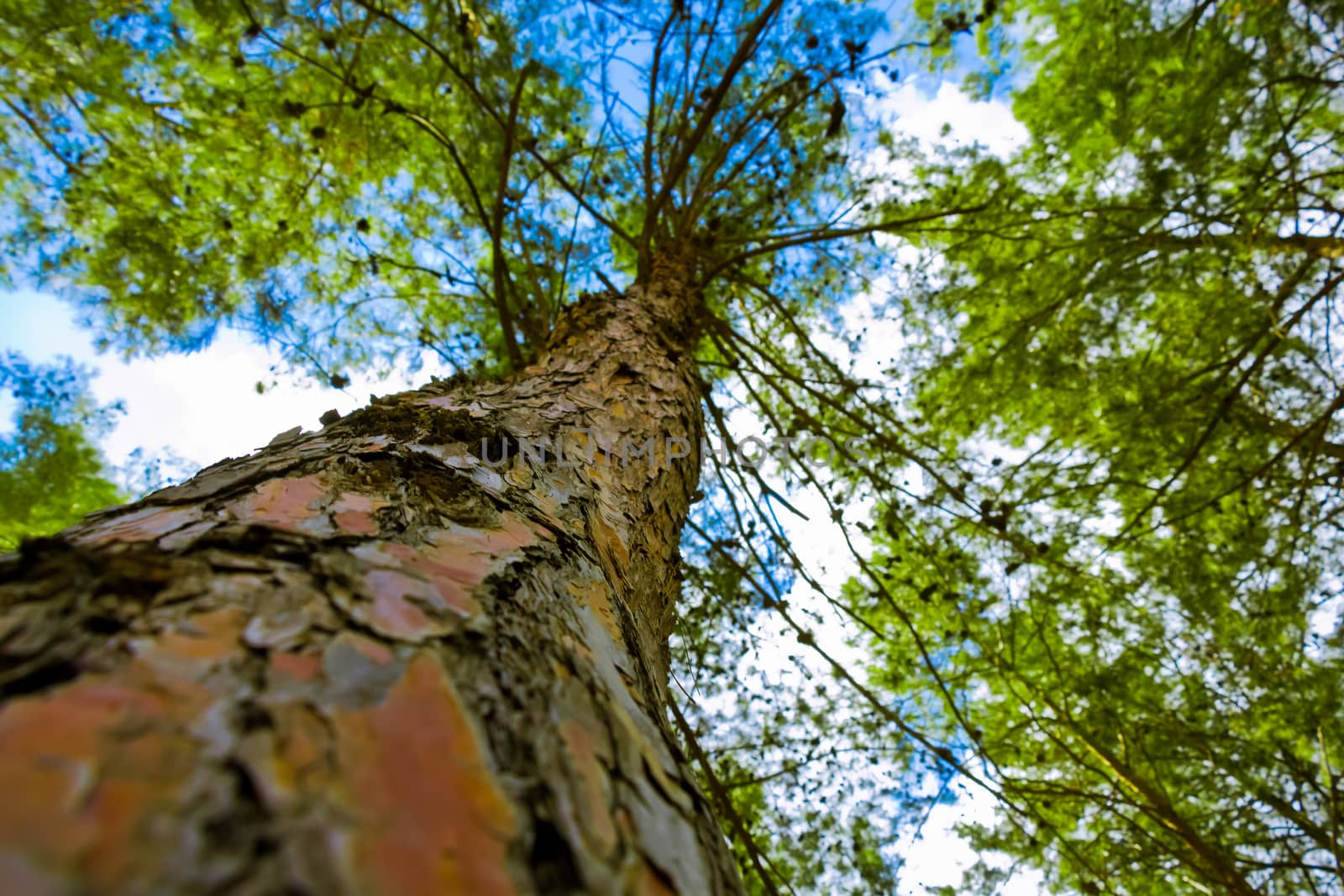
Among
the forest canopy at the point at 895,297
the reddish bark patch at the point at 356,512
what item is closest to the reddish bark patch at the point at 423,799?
the reddish bark patch at the point at 356,512

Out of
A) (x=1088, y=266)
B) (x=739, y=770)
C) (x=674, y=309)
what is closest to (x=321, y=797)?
(x=674, y=309)

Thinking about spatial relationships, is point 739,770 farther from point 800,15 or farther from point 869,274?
point 800,15

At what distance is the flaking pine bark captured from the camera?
31 cm

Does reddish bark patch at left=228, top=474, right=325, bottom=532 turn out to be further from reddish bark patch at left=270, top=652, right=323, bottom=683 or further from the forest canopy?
the forest canopy

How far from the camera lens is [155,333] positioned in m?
3.55

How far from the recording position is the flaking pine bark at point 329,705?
31 cm

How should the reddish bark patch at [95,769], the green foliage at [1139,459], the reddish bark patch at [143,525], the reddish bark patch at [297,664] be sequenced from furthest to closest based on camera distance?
1. the green foliage at [1139,459]
2. the reddish bark patch at [143,525]
3. the reddish bark patch at [297,664]
4. the reddish bark patch at [95,769]

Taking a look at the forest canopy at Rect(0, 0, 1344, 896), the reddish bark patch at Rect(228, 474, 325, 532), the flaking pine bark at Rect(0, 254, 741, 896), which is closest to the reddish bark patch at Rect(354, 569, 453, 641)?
the flaking pine bark at Rect(0, 254, 741, 896)

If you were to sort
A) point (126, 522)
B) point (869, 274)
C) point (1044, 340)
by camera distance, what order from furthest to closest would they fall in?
point (869, 274) → point (1044, 340) → point (126, 522)

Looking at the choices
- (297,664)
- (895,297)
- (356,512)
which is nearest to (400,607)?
(297,664)

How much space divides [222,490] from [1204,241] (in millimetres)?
3886

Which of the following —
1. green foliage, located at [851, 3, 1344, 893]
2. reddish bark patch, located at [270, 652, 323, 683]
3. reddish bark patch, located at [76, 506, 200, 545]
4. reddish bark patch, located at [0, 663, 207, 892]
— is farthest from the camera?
green foliage, located at [851, 3, 1344, 893]

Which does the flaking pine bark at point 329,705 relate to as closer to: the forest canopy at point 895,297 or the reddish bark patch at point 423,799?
the reddish bark patch at point 423,799

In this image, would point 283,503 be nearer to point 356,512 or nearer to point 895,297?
point 356,512
